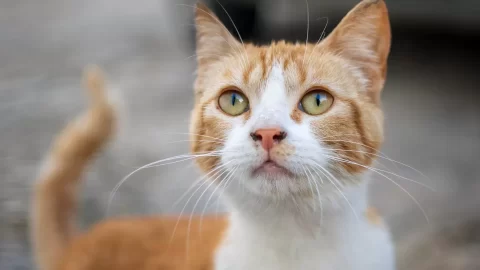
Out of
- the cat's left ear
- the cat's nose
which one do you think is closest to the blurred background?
the cat's left ear

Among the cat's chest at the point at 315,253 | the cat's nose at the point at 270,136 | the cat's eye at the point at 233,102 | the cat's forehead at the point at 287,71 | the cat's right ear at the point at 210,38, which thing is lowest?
the cat's chest at the point at 315,253

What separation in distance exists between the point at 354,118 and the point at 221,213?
0.31 metres

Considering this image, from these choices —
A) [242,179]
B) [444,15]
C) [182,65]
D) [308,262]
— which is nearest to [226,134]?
[242,179]

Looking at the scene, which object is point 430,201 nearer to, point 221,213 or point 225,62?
point 221,213

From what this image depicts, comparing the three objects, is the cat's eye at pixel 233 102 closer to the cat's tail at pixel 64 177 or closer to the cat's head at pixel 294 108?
the cat's head at pixel 294 108

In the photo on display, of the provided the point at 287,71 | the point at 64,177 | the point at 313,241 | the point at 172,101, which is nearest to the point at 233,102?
the point at 287,71

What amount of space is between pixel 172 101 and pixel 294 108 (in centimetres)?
65

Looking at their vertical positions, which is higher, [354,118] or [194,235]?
[354,118]

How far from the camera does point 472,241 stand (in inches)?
39.9

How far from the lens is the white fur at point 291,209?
1.90ft

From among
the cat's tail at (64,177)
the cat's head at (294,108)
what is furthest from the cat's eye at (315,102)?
the cat's tail at (64,177)

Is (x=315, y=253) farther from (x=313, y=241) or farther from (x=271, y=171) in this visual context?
(x=271, y=171)

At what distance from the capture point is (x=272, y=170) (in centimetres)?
58

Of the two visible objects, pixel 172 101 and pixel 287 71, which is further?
pixel 172 101
